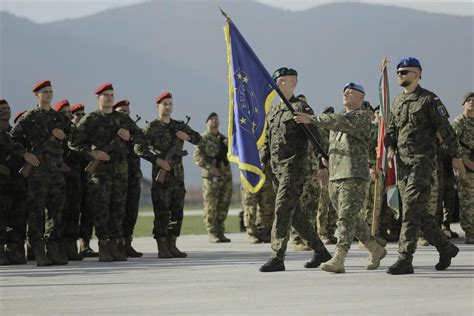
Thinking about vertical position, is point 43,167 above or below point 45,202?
above

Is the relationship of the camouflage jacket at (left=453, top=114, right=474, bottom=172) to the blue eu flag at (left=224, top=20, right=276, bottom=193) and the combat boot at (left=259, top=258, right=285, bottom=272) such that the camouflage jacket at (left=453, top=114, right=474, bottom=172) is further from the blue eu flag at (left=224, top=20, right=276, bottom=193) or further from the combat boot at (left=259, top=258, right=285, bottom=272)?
the combat boot at (left=259, top=258, right=285, bottom=272)

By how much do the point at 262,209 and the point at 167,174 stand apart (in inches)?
144

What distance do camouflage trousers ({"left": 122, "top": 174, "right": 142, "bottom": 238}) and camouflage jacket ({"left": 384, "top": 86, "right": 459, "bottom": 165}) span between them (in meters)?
4.90

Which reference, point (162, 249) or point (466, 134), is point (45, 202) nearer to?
point (162, 249)

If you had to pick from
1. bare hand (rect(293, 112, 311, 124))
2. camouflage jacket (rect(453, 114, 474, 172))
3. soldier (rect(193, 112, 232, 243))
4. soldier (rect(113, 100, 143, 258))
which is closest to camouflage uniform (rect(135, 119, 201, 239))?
soldier (rect(113, 100, 143, 258))

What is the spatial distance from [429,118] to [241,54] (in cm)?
236

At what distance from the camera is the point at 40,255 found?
40.1 feet

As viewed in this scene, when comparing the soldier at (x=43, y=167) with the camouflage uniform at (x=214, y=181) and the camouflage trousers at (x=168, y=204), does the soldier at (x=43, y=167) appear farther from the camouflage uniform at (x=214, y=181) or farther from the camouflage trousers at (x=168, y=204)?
the camouflage uniform at (x=214, y=181)

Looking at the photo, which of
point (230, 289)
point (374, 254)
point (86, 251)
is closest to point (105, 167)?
point (86, 251)

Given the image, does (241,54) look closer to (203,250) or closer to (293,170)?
(293,170)

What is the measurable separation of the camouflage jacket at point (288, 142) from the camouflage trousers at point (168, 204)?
2930 mm

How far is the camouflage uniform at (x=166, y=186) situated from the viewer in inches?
523

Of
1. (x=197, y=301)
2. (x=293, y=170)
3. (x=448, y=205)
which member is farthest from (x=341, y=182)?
(x=448, y=205)

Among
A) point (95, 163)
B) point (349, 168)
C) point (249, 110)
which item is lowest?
point (349, 168)
